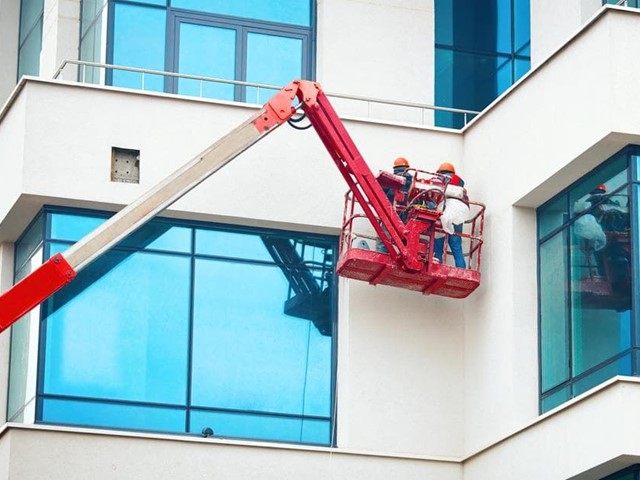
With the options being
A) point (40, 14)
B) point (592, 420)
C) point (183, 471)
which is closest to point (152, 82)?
point (40, 14)

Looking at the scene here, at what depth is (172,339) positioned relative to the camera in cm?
2933

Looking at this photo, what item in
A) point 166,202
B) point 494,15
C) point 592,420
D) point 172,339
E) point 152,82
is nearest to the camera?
point 592,420

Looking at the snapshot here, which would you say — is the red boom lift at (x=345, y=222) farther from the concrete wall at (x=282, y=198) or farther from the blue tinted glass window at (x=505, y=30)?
the blue tinted glass window at (x=505, y=30)

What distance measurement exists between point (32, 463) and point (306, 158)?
6396 mm

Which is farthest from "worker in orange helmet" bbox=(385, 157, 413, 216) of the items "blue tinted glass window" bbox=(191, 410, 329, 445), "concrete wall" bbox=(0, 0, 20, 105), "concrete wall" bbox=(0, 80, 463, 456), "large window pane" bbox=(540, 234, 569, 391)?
"concrete wall" bbox=(0, 0, 20, 105)

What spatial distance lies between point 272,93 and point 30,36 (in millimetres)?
6164

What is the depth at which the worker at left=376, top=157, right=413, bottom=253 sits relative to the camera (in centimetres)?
2931

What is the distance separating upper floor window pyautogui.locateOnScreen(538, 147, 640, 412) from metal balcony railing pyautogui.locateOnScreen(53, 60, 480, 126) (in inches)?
173

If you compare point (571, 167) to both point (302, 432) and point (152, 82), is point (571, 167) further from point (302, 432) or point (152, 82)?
point (152, 82)

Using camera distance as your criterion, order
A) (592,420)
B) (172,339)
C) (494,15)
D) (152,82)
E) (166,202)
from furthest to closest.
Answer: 1. (494,15)
2. (152,82)
3. (172,339)
4. (166,202)
5. (592,420)

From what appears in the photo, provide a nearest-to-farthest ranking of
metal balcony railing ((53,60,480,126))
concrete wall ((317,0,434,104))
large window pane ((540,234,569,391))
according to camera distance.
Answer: large window pane ((540,234,569,391)) → metal balcony railing ((53,60,480,126)) → concrete wall ((317,0,434,104))

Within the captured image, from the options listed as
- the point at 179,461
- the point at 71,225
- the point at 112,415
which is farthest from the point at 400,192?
the point at 112,415

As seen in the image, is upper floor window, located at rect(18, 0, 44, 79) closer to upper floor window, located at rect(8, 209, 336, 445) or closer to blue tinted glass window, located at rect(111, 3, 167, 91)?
blue tinted glass window, located at rect(111, 3, 167, 91)

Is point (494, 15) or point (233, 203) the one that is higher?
point (494, 15)
